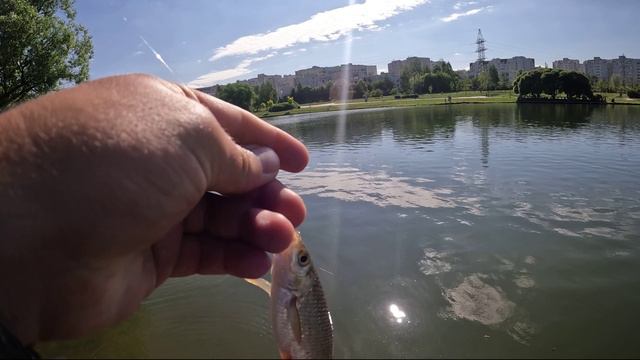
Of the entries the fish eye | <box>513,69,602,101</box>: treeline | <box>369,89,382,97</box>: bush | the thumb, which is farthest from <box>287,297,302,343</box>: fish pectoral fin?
<box>369,89,382,97</box>: bush

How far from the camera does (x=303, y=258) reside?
118 inches

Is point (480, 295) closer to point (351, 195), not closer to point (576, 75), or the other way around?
point (351, 195)

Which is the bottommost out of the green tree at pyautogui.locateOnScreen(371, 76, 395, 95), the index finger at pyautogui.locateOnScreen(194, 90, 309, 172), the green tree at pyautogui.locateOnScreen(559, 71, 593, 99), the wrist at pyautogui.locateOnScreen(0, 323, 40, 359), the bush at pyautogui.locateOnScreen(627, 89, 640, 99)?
the wrist at pyautogui.locateOnScreen(0, 323, 40, 359)

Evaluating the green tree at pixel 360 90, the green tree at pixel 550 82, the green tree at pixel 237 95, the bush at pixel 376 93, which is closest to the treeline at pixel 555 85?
the green tree at pixel 550 82

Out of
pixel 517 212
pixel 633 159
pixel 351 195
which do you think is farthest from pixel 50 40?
pixel 633 159

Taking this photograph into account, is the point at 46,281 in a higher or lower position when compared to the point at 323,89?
lower

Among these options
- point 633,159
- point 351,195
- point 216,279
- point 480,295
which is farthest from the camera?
point 633,159

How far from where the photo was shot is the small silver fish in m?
2.90

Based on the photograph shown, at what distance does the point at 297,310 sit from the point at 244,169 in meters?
1.00

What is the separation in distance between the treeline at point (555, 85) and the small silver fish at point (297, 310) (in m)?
77.3

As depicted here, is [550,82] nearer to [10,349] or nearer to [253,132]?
[253,132]

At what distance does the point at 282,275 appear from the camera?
2930 mm

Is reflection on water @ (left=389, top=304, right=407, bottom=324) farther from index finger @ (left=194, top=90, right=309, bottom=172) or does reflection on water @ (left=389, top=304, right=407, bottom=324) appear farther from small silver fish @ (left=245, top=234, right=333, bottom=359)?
index finger @ (left=194, top=90, right=309, bottom=172)

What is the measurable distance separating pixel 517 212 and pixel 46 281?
42.4ft
